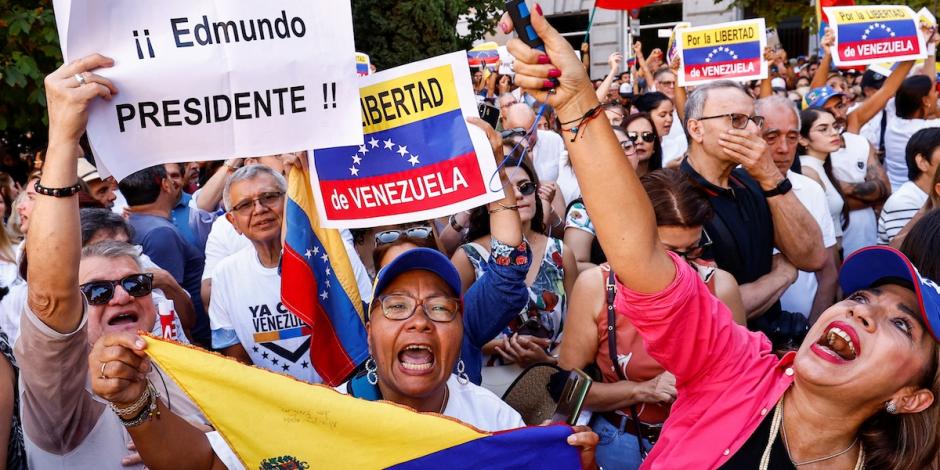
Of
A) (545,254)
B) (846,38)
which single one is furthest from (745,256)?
(846,38)

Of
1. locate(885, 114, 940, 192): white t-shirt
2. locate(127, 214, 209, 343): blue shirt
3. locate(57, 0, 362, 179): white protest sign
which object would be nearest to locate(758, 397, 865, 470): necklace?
locate(57, 0, 362, 179): white protest sign

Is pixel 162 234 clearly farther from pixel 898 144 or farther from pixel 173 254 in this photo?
pixel 898 144

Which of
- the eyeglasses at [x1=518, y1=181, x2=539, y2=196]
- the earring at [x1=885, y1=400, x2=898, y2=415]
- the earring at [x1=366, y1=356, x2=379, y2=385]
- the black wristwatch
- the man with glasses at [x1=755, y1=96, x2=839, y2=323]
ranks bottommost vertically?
the man with glasses at [x1=755, y1=96, x2=839, y2=323]

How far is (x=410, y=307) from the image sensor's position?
108 inches

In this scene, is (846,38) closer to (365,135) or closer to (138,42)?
(365,135)

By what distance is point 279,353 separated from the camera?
382 cm

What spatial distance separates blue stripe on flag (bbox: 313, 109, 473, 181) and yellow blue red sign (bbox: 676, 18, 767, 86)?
17.1 ft

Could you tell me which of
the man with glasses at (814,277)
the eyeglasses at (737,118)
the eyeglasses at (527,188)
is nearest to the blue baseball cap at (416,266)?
the eyeglasses at (527,188)

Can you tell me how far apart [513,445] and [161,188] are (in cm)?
349

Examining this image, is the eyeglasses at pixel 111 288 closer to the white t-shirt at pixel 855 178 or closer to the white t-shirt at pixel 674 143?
the white t-shirt at pixel 855 178

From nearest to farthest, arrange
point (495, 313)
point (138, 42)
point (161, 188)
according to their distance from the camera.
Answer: point (138, 42) → point (495, 313) → point (161, 188)

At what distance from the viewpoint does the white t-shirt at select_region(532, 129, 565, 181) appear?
6.97m

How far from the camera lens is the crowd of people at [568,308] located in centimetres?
212

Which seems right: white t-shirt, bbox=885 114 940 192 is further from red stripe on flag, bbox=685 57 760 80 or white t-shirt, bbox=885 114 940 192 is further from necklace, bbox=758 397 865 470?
necklace, bbox=758 397 865 470
